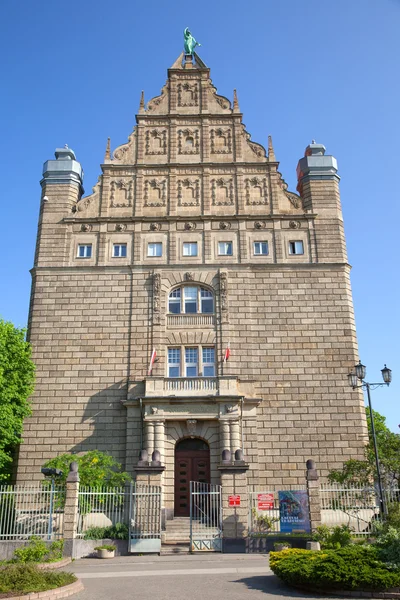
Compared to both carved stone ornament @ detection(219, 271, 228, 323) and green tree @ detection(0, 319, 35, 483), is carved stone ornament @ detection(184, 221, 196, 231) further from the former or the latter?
green tree @ detection(0, 319, 35, 483)

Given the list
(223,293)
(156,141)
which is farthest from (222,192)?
(223,293)

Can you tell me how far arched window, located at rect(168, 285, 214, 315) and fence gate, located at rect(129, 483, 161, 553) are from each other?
35.0 feet

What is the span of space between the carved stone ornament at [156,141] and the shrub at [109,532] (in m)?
21.0

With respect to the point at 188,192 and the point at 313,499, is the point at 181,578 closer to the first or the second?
→ the point at 313,499

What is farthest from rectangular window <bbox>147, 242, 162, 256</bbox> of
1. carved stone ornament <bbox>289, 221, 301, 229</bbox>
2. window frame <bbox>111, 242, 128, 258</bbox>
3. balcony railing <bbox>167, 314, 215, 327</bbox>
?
carved stone ornament <bbox>289, 221, 301, 229</bbox>

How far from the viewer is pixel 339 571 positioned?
11.7 meters

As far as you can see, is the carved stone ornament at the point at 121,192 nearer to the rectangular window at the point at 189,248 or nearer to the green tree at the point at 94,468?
the rectangular window at the point at 189,248

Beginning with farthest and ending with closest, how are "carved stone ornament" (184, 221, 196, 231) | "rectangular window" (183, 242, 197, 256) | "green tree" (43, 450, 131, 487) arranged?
"carved stone ornament" (184, 221, 196, 231) < "rectangular window" (183, 242, 197, 256) < "green tree" (43, 450, 131, 487)

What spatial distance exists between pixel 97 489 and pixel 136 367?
23.4 ft

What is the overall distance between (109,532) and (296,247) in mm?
17729

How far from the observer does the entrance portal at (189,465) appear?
26.0 m

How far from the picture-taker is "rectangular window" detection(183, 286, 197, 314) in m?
29.3

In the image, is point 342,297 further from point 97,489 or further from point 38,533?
point 38,533

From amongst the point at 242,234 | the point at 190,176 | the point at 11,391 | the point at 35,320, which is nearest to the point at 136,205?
the point at 190,176
